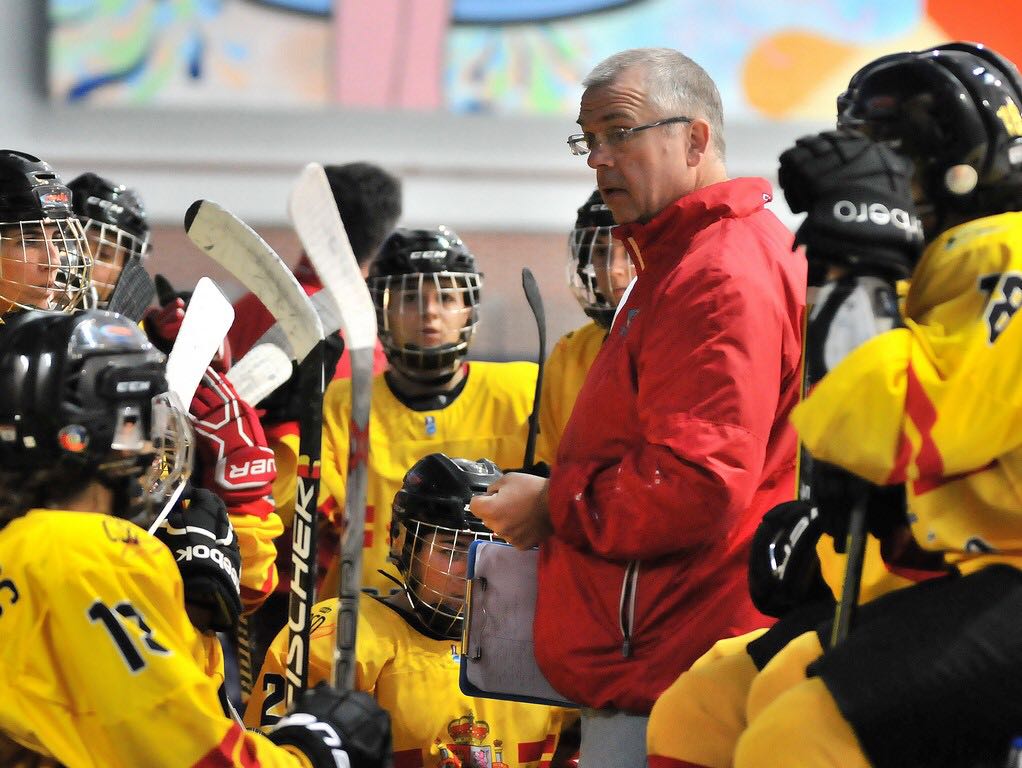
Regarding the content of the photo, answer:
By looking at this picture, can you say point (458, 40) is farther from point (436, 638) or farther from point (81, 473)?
point (81, 473)

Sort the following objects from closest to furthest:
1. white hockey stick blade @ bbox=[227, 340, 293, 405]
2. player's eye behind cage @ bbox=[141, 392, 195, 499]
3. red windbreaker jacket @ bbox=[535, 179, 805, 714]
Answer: player's eye behind cage @ bbox=[141, 392, 195, 499], red windbreaker jacket @ bbox=[535, 179, 805, 714], white hockey stick blade @ bbox=[227, 340, 293, 405]

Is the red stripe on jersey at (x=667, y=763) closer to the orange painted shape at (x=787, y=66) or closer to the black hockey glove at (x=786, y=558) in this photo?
the black hockey glove at (x=786, y=558)

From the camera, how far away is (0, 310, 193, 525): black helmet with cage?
1710mm

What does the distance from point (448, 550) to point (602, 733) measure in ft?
2.40

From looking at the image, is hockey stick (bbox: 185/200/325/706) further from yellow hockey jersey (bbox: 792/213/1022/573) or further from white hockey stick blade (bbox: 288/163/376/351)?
yellow hockey jersey (bbox: 792/213/1022/573)

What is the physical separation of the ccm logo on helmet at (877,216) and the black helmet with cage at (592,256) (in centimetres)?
165

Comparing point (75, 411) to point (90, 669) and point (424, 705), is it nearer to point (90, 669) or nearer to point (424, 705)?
point (90, 669)

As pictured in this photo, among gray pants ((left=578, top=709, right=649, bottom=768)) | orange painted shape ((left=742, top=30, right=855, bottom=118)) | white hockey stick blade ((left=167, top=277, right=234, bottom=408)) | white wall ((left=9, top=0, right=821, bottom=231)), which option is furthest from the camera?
orange painted shape ((left=742, top=30, right=855, bottom=118))

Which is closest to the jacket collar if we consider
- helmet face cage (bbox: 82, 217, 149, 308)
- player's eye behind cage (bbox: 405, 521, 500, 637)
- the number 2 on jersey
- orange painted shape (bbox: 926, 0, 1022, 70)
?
player's eye behind cage (bbox: 405, 521, 500, 637)

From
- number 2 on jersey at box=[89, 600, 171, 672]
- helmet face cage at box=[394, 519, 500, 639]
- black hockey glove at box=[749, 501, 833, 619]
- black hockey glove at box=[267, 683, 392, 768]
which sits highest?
black hockey glove at box=[749, 501, 833, 619]

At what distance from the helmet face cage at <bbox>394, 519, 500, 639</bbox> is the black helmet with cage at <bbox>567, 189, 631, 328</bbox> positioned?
648 mm

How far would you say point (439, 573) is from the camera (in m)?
2.76

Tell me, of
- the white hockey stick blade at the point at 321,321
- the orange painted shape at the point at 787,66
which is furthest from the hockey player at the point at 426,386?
the orange painted shape at the point at 787,66

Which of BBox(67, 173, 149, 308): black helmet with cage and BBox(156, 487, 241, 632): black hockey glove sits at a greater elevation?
BBox(67, 173, 149, 308): black helmet with cage
